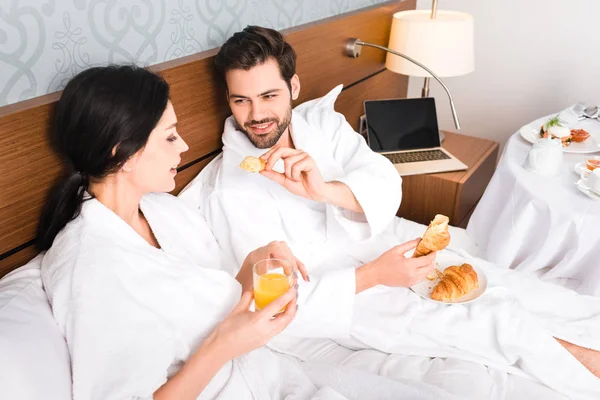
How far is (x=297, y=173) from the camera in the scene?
152 cm

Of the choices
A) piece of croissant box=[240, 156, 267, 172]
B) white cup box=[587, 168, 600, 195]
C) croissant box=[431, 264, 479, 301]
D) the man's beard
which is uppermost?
piece of croissant box=[240, 156, 267, 172]

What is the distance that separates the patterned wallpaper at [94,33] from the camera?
116 centimetres

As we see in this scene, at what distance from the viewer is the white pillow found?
0.91 m

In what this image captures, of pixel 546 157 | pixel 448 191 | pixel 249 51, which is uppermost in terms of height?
pixel 249 51

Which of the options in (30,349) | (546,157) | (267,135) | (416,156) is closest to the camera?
(30,349)

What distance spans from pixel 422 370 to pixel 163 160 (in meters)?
0.84

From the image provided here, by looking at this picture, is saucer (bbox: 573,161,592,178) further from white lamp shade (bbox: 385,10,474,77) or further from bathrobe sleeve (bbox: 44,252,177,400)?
bathrobe sleeve (bbox: 44,252,177,400)

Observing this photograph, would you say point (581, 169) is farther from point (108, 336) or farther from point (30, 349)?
point (30, 349)

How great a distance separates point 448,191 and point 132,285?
155 centimetres

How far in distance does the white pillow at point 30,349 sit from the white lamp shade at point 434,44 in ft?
6.53

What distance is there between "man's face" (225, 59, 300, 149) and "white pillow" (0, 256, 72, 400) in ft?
2.73

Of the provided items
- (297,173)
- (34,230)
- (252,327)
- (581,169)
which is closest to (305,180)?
(297,173)

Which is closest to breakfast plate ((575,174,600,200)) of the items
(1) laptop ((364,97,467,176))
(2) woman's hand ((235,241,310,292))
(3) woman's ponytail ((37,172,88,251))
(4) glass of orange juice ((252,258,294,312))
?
(1) laptop ((364,97,467,176))

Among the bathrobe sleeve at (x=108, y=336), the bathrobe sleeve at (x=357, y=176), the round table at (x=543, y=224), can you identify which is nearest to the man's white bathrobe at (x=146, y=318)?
the bathrobe sleeve at (x=108, y=336)
